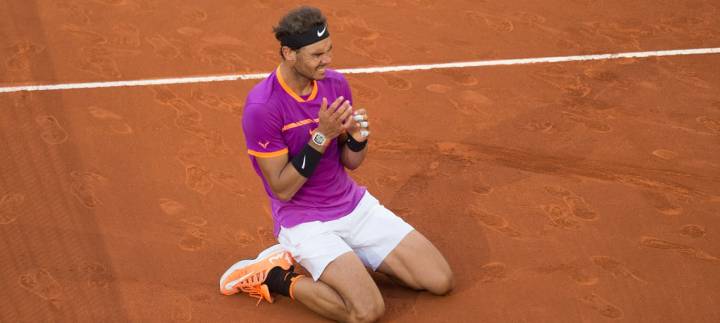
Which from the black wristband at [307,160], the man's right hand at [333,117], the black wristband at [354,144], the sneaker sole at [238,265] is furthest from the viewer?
the sneaker sole at [238,265]

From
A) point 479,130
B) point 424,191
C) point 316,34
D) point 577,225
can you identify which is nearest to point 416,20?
point 479,130

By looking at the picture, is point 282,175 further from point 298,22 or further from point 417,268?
point 417,268

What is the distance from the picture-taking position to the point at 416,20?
395 inches

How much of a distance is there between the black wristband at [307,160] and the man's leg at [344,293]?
61 centimetres

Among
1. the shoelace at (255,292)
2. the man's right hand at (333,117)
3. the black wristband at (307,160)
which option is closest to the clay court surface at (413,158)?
the shoelace at (255,292)

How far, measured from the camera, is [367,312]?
237 inches

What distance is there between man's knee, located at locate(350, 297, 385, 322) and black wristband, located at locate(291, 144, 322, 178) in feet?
2.83

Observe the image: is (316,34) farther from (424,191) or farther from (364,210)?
(424,191)

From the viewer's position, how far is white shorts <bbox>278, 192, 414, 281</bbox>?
6.15 meters

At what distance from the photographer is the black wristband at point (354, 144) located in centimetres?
611

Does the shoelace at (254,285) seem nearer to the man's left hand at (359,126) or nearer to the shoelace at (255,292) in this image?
the shoelace at (255,292)

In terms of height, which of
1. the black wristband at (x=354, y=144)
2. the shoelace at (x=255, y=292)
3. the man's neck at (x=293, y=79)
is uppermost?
the man's neck at (x=293, y=79)

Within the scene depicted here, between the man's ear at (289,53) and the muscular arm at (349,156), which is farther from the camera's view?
the muscular arm at (349,156)

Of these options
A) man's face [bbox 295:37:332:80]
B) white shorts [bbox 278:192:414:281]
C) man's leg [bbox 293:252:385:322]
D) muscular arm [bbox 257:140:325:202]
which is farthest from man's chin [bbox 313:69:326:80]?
man's leg [bbox 293:252:385:322]
